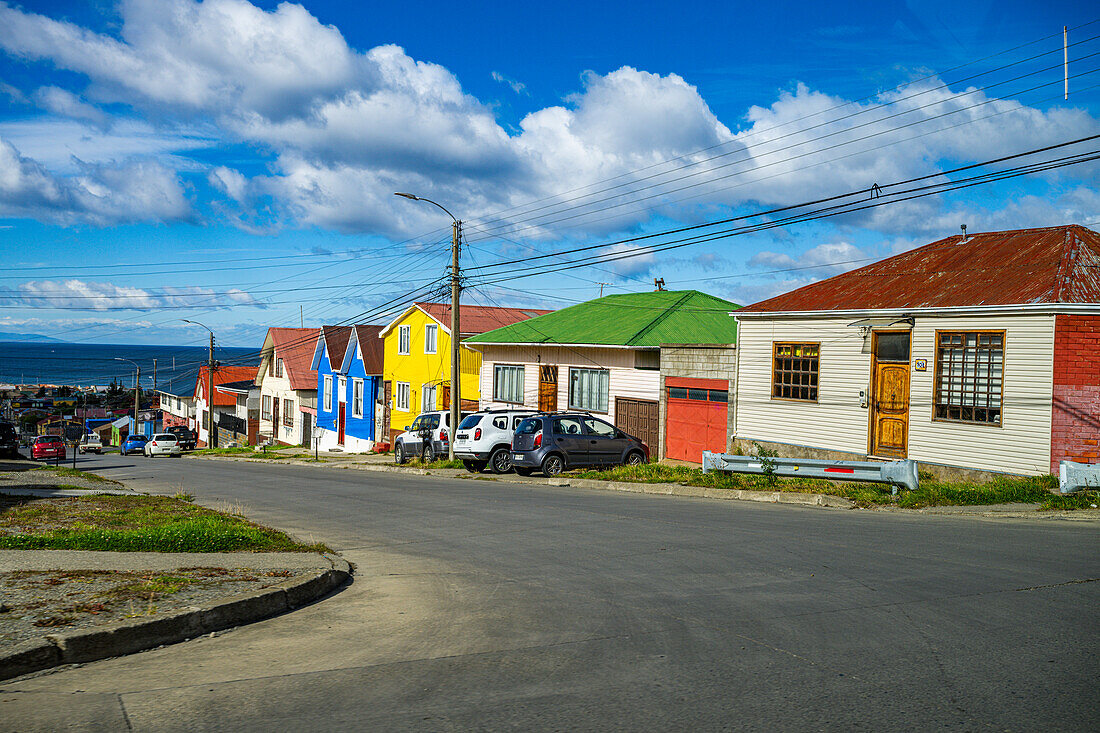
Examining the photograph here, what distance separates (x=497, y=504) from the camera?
1617 centimetres

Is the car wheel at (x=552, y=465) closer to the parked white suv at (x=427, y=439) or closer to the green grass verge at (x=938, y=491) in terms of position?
the green grass verge at (x=938, y=491)

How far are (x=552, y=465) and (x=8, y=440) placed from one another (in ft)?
90.8

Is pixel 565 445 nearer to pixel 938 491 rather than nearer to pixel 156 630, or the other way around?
pixel 938 491

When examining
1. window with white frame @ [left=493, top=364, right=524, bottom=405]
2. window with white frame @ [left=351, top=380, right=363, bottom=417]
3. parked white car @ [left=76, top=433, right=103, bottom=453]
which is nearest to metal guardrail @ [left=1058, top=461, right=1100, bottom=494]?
window with white frame @ [left=493, top=364, right=524, bottom=405]

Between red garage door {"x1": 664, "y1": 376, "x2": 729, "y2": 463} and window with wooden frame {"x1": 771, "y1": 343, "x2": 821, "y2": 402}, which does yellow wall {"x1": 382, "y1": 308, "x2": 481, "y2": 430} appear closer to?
red garage door {"x1": 664, "y1": 376, "x2": 729, "y2": 463}

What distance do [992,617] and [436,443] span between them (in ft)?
78.2

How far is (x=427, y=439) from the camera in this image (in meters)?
29.8

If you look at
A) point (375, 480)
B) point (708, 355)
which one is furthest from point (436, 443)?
point (708, 355)

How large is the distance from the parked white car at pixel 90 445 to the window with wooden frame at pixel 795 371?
2005 inches

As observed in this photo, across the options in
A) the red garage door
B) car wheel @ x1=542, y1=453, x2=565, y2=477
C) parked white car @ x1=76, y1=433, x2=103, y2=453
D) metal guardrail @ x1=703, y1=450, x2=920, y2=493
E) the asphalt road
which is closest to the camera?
the asphalt road

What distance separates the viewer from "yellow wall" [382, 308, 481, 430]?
134ft

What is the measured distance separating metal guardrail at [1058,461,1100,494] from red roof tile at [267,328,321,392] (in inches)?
1927

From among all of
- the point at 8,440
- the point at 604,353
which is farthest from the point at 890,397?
the point at 8,440

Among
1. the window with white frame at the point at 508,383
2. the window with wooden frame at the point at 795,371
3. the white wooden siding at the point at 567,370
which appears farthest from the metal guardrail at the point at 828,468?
the window with white frame at the point at 508,383
